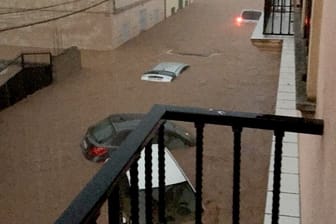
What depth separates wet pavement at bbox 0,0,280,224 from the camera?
372 inches

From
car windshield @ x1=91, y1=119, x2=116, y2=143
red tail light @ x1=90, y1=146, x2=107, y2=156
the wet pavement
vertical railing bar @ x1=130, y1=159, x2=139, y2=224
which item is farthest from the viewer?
car windshield @ x1=91, y1=119, x2=116, y2=143

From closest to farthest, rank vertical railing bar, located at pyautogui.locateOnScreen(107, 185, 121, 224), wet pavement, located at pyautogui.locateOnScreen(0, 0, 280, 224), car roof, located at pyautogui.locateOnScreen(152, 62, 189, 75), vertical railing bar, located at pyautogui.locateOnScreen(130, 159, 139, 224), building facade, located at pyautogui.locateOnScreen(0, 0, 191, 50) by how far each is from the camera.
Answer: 1. vertical railing bar, located at pyautogui.locateOnScreen(107, 185, 121, 224)
2. vertical railing bar, located at pyautogui.locateOnScreen(130, 159, 139, 224)
3. wet pavement, located at pyautogui.locateOnScreen(0, 0, 280, 224)
4. car roof, located at pyautogui.locateOnScreen(152, 62, 189, 75)
5. building facade, located at pyautogui.locateOnScreen(0, 0, 191, 50)

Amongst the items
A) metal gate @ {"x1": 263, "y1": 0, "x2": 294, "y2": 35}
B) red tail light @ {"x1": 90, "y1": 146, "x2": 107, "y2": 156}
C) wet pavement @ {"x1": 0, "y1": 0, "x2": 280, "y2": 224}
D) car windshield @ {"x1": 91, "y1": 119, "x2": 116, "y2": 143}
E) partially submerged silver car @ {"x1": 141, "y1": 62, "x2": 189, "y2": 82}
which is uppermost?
metal gate @ {"x1": 263, "y1": 0, "x2": 294, "y2": 35}

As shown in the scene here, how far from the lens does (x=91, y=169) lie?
33.9ft

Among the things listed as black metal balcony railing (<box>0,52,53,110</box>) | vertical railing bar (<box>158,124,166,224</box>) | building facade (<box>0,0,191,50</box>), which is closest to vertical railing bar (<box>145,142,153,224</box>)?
vertical railing bar (<box>158,124,166,224</box>)

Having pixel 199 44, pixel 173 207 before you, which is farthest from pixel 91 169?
pixel 199 44

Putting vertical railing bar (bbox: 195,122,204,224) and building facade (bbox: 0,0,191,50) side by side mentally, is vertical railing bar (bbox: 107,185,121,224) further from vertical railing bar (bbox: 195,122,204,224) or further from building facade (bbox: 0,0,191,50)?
building facade (bbox: 0,0,191,50)

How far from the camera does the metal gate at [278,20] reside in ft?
30.4

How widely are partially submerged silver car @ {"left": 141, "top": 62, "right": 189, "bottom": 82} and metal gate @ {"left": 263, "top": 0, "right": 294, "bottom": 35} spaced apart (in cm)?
493

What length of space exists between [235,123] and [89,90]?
44.4 feet

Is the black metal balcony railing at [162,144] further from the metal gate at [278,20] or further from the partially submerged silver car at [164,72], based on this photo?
the partially submerged silver car at [164,72]

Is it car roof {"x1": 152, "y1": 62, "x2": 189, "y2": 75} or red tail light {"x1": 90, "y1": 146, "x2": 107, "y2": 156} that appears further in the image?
car roof {"x1": 152, "y1": 62, "x2": 189, "y2": 75}

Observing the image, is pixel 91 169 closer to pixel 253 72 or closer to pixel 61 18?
pixel 253 72

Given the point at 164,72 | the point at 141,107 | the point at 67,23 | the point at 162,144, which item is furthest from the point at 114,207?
the point at 67,23
